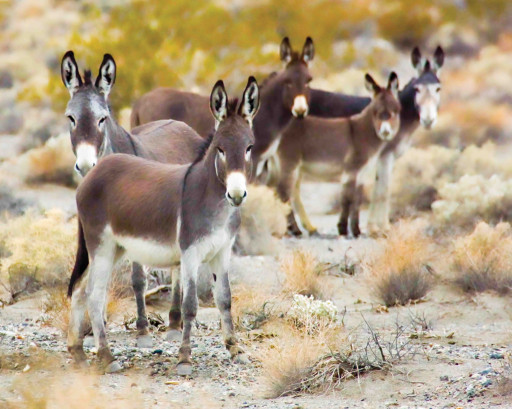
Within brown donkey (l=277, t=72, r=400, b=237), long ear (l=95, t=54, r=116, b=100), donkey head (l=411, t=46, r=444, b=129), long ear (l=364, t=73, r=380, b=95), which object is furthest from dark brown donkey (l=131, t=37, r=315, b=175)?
long ear (l=95, t=54, r=116, b=100)

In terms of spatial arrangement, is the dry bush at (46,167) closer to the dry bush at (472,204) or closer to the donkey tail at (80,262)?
the dry bush at (472,204)

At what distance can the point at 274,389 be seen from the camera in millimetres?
7746

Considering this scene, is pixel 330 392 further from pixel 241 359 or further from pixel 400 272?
pixel 400 272

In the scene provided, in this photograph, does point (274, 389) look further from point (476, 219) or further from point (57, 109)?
point (57, 109)

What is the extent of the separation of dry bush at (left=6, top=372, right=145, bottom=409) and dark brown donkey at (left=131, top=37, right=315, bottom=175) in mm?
7318

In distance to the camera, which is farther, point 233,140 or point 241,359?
point 241,359

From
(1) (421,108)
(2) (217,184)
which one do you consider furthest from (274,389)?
(1) (421,108)

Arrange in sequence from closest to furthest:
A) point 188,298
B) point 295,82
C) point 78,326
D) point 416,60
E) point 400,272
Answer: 1. point 188,298
2. point 78,326
3. point 400,272
4. point 295,82
5. point 416,60

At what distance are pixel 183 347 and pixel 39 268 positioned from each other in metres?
4.23

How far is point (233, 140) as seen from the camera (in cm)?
816

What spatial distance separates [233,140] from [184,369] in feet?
6.07

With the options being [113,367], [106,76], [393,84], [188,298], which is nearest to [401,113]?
[393,84]

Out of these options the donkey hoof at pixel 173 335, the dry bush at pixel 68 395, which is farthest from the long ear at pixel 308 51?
the dry bush at pixel 68 395

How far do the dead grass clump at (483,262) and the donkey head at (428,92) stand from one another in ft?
14.2
